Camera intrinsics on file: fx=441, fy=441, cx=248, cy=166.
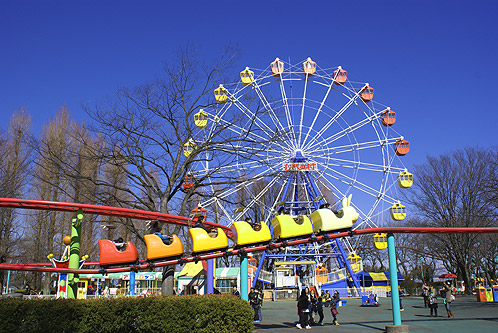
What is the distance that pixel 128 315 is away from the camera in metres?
8.98

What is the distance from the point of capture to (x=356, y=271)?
36031 mm

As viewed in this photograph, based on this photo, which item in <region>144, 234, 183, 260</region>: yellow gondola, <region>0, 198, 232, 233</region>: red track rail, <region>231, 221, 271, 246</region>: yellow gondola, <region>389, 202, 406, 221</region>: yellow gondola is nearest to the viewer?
<region>0, 198, 232, 233</region>: red track rail

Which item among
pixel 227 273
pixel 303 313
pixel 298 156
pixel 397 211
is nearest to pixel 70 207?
pixel 303 313

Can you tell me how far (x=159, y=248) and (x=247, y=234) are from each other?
2282mm

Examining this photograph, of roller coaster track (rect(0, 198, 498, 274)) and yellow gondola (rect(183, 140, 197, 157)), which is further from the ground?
yellow gondola (rect(183, 140, 197, 157))

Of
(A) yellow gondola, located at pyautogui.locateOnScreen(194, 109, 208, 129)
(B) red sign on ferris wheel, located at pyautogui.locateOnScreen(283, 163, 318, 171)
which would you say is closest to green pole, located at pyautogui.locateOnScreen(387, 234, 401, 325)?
(A) yellow gondola, located at pyautogui.locateOnScreen(194, 109, 208, 129)

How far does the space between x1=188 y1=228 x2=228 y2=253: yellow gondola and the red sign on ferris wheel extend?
70.5 feet

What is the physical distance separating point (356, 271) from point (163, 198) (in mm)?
24690

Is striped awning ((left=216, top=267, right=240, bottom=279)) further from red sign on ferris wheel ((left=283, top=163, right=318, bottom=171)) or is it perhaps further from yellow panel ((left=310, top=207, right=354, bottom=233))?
yellow panel ((left=310, top=207, right=354, bottom=233))

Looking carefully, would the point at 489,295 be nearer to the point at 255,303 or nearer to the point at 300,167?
the point at 300,167

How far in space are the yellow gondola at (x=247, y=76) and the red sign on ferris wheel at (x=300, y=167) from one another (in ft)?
21.8

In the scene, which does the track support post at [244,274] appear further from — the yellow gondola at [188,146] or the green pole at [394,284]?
the yellow gondola at [188,146]

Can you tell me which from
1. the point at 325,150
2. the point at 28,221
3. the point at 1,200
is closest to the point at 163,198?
the point at 1,200

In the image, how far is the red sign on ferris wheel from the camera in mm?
32281
